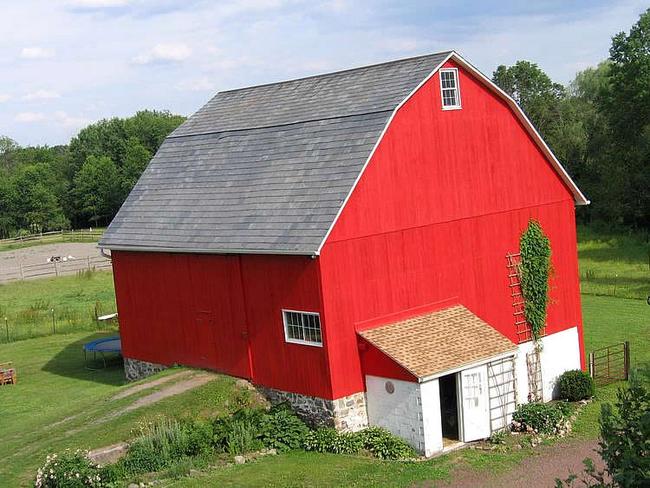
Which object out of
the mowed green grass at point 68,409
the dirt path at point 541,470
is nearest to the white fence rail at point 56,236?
the mowed green grass at point 68,409

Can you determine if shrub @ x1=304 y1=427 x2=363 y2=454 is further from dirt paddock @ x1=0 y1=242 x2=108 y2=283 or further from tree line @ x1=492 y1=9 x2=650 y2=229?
tree line @ x1=492 y1=9 x2=650 y2=229

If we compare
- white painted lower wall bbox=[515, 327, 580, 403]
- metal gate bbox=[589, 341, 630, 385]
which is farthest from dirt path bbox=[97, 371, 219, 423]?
metal gate bbox=[589, 341, 630, 385]

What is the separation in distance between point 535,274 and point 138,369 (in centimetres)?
1210

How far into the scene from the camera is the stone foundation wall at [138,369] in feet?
76.8

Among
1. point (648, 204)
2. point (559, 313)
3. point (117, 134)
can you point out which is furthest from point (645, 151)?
point (117, 134)

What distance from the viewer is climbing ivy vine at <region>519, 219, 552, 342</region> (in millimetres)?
21938

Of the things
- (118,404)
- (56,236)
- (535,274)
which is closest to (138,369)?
(118,404)

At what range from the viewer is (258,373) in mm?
19859

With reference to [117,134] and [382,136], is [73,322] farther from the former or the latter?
[117,134]

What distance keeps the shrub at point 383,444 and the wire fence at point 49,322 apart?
1804 cm

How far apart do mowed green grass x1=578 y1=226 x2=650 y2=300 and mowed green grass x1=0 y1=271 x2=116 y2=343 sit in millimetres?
23424

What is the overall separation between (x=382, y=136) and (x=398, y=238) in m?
2.51

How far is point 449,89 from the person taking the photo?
2022 cm

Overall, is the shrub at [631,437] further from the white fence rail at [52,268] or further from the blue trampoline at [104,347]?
the white fence rail at [52,268]
